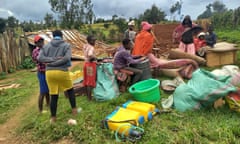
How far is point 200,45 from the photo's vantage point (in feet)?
23.2

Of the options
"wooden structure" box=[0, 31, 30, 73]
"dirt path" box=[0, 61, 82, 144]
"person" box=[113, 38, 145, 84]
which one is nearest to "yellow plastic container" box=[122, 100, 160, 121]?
"dirt path" box=[0, 61, 82, 144]

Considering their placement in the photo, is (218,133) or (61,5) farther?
(61,5)

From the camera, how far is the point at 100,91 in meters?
4.49

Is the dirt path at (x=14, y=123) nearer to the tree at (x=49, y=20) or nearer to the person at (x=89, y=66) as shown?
the person at (x=89, y=66)

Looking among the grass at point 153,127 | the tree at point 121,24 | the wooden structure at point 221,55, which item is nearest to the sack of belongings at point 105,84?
the grass at point 153,127

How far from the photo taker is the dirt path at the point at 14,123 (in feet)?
11.1

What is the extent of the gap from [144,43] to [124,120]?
9.97 ft

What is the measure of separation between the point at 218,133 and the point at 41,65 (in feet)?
9.52

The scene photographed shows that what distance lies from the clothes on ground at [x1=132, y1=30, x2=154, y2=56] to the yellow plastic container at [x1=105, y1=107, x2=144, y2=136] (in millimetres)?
2718

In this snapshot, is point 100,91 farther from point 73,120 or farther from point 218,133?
point 218,133

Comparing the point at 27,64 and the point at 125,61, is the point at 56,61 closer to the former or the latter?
the point at 125,61

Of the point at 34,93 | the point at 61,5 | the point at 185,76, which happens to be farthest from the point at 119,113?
the point at 61,5

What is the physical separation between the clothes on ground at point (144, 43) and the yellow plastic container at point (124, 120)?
8.92ft

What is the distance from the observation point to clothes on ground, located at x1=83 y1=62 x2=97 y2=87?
14.7 ft
